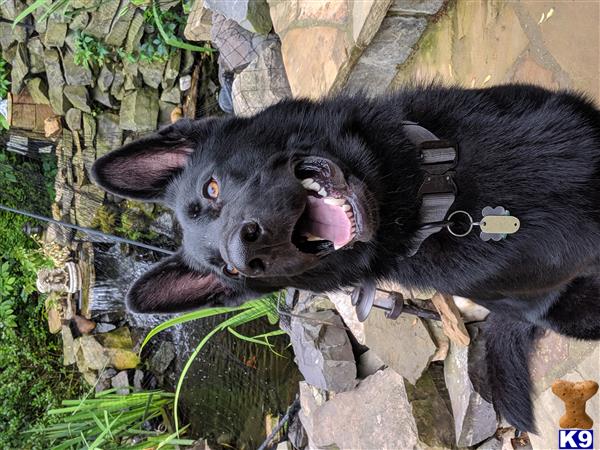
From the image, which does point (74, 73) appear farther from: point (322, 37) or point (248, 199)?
point (248, 199)

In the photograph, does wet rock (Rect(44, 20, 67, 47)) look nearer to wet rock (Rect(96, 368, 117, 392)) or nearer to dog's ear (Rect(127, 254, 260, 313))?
wet rock (Rect(96, 368, 117, 392))

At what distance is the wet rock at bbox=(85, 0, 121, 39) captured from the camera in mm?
4855

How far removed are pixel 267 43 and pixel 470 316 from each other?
2.46 meters

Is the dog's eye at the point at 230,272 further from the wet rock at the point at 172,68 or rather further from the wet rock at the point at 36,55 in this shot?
the wet rock at the point at 36,55

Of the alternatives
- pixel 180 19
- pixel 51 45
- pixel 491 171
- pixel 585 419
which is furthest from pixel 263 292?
pixel 51 45

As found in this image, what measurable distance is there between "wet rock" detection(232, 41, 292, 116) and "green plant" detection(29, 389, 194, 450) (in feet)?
8.84

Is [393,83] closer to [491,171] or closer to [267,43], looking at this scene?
[267,43]

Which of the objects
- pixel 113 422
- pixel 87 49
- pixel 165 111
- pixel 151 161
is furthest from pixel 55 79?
pixel 151 161

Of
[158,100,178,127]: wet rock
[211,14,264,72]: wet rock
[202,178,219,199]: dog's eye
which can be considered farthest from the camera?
[158,100,178,127]: wet rock

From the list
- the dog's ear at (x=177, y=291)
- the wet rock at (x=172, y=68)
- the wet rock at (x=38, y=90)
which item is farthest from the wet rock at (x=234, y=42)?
the dog's ear at (x=177, y=291)

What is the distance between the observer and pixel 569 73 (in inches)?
90.8

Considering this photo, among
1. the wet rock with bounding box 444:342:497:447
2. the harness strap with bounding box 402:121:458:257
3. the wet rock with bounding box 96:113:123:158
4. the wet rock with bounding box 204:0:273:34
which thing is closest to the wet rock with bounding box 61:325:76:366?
the wet rock with bounding box 96:113:123:158

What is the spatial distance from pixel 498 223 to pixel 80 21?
4.71 metres

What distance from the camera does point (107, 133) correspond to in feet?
17.3
